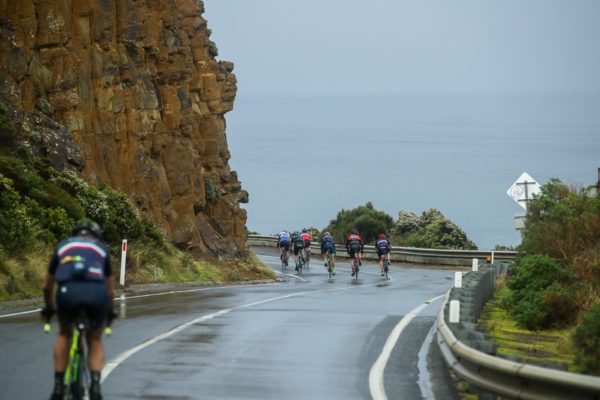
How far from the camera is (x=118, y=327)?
18.6m

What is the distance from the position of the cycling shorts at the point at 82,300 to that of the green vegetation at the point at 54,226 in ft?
46.8

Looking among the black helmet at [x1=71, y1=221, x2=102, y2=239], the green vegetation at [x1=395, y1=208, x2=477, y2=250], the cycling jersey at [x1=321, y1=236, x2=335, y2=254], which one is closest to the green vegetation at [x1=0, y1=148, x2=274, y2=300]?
the cycling jersey at [x1=321, y1=236, x2=335, y2=254]

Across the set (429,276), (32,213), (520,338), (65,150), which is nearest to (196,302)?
(32,213)

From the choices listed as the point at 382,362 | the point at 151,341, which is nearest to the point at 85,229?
the point at 382,362

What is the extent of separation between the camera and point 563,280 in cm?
2047

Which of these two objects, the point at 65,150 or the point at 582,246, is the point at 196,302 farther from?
the point at 65,150

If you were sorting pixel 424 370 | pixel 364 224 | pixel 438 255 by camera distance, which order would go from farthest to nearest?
pixel 364 224, pixel 438 255, pixel 424 370

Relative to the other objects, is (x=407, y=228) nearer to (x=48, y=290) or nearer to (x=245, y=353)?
(x=245, y=353)

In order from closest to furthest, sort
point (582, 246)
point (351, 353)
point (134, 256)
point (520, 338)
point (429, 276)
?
point (351, 353) < point (520, 338) < point (582, 246) < point (134, 256) < point (429, 276)

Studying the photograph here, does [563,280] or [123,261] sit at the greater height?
[123,261]

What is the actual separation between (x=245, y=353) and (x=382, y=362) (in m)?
1.73

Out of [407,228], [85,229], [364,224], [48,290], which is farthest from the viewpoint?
[364,224]

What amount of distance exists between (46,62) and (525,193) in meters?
14.7

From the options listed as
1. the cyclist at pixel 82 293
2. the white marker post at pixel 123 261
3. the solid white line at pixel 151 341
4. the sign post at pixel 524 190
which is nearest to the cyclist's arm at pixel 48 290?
the cyclist at pixel 82 293
